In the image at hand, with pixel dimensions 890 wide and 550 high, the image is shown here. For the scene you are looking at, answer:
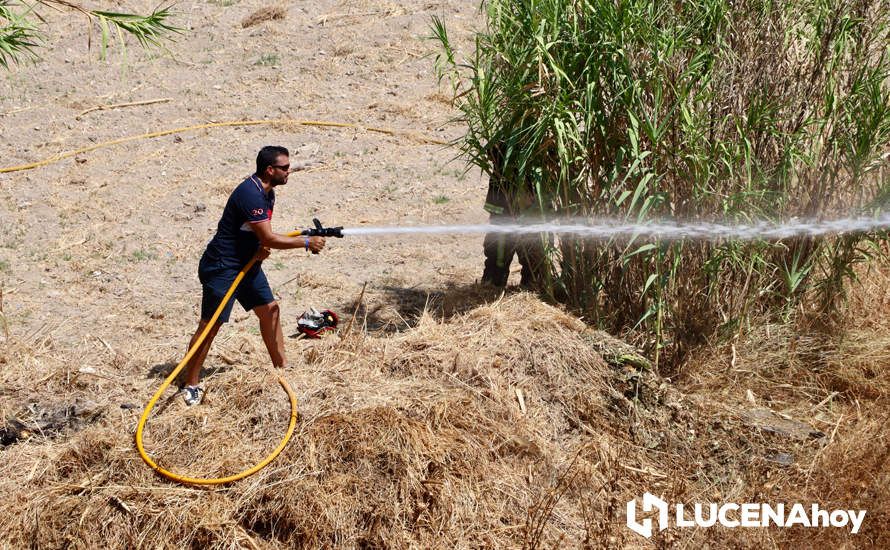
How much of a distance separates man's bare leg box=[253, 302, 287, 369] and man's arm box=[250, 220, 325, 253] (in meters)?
0.40

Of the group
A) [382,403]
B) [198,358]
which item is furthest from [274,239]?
[382,403]

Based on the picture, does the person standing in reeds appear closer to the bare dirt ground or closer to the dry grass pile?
the bare dirt ground

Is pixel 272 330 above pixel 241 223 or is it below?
below

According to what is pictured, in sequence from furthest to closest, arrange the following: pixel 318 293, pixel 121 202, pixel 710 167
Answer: pixel 121 202 → pixel 318 293 → pixel 710 167

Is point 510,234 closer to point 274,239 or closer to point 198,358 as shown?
point 274,239

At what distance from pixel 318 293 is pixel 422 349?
1686 mm

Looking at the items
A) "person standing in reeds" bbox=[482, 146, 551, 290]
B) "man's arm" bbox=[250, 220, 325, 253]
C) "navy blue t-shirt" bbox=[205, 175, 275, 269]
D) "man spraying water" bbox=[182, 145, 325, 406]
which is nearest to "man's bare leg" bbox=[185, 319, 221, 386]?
"man spraying water" bbox=[182, 145, 325, 406]

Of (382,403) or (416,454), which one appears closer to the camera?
(416,454)

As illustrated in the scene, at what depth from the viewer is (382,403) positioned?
4.30 meters

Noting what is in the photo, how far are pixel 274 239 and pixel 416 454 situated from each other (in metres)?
1.28

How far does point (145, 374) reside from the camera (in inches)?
201

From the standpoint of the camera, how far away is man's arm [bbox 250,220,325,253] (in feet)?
14.5

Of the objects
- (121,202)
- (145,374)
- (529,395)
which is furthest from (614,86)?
(121,202)

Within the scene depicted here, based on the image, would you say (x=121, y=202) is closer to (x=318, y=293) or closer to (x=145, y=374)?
(x=318, y=293)
